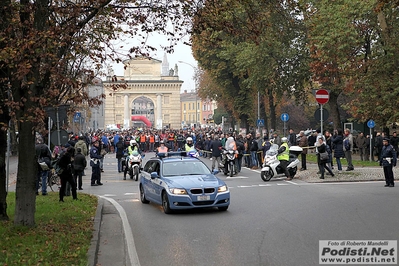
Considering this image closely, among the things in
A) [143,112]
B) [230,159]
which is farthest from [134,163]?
[143,112]

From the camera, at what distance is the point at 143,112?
133500mm

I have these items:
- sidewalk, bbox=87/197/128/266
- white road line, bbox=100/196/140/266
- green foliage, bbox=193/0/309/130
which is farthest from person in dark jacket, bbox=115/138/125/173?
sidewalk, bbox=87/197/128/266

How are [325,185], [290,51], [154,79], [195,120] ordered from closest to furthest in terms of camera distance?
1. [325,185]
2. [290,51]
3. [154,79]
4. [195,120]

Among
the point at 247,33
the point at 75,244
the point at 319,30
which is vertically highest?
the point at 319,30

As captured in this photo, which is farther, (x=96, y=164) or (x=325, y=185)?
(x=96, y=164)

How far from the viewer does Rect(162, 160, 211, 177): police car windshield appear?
16.2m

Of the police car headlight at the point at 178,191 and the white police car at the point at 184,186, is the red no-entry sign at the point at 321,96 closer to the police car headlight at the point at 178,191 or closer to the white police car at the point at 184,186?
the white police car at the point at 184,186

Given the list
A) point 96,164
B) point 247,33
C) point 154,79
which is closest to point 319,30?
point 96,164

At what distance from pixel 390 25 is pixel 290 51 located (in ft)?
33.1

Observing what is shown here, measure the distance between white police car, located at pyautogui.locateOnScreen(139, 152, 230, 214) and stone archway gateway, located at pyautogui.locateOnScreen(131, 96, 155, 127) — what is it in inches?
4294

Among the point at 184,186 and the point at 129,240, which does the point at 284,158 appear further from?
the point at 129,240

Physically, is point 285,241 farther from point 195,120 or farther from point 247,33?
point 195,120

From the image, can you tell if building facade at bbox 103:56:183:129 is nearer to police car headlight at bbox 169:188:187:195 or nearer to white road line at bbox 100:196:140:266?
white road line at bbox 100:196:140:266

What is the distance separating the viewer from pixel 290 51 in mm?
42500
